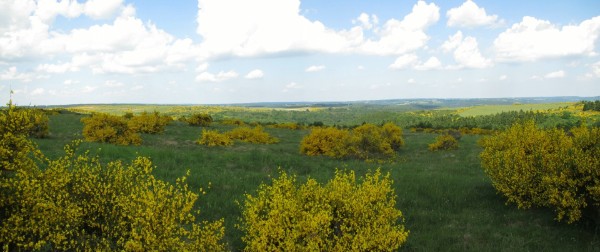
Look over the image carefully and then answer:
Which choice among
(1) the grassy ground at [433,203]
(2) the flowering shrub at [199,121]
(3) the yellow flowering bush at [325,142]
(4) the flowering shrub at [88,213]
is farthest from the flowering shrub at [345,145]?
(2) the flowering shrub at [199,121]

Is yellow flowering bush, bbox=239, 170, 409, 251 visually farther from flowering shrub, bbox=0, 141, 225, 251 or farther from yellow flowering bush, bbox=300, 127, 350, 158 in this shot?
yellow flowering bush, bbox=300, 127, 350, 158

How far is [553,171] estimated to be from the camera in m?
10.9

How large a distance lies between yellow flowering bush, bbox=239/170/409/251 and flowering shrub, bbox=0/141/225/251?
100 centimetres

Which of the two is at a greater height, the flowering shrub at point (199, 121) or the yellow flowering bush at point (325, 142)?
the flowering shrub at point (199, 121)

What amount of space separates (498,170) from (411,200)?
333 cm

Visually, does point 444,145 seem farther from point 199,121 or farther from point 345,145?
point 199,121

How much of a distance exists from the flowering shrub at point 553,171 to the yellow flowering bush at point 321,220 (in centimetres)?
574

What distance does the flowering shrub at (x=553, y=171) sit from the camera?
10.2 meters

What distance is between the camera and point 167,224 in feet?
22.3

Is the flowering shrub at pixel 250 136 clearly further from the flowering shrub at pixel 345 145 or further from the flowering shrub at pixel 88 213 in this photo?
the flowering shrub at pixel 88 213

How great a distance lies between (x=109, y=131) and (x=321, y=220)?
26057 mm

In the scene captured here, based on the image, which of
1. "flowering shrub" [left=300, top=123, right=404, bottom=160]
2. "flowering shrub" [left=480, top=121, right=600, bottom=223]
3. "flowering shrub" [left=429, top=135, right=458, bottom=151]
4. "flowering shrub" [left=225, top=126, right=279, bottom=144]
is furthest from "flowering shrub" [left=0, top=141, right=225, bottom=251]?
"flowering shrub" [left=429, top=135, right=458, bottom=151]

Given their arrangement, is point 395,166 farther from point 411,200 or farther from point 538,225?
point 538,225

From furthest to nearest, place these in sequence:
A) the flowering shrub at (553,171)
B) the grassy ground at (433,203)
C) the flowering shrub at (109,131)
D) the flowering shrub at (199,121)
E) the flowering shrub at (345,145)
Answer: the flowering shrub at (199,121)
the flowering shrub at (109,131)
the flowering shrub at (345,145)
the flowering shrub at (553,171)
the grassy ground at (433,203)
